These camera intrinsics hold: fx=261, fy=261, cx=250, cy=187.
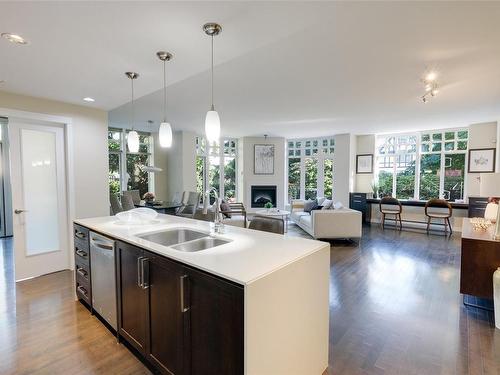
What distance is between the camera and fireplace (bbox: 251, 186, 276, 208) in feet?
29.6

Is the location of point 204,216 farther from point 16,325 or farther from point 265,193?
point 265,193

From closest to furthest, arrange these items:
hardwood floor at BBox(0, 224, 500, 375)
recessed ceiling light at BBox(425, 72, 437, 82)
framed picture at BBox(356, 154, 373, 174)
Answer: hardwood floor at BBox(0, 224, 500, 375) < recessed ceiling light at BBox(425, 72, 437, 82) < framed picture at BBox(356, 154, 373, 174)

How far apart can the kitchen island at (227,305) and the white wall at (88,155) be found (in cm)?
215

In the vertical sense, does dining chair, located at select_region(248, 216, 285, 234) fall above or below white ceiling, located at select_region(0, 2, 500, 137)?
below

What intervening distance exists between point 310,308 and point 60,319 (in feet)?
8.22

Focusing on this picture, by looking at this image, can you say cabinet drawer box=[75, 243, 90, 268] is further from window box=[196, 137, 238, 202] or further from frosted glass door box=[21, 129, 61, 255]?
window box=[196, 137, 238, 202]

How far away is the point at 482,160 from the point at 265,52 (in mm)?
6554

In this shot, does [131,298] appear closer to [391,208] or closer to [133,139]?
[133,139]

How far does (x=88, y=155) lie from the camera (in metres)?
4.00

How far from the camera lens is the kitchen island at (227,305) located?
1.33m

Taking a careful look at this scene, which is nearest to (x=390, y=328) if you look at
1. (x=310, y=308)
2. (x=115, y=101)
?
(x=310, y=308)

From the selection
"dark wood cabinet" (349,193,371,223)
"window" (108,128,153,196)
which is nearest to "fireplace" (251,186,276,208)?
"dark wood cabinet" (349,193,371,223)

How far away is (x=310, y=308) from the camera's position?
1724 mm

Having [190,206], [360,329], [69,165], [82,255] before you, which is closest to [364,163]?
[190,206]
